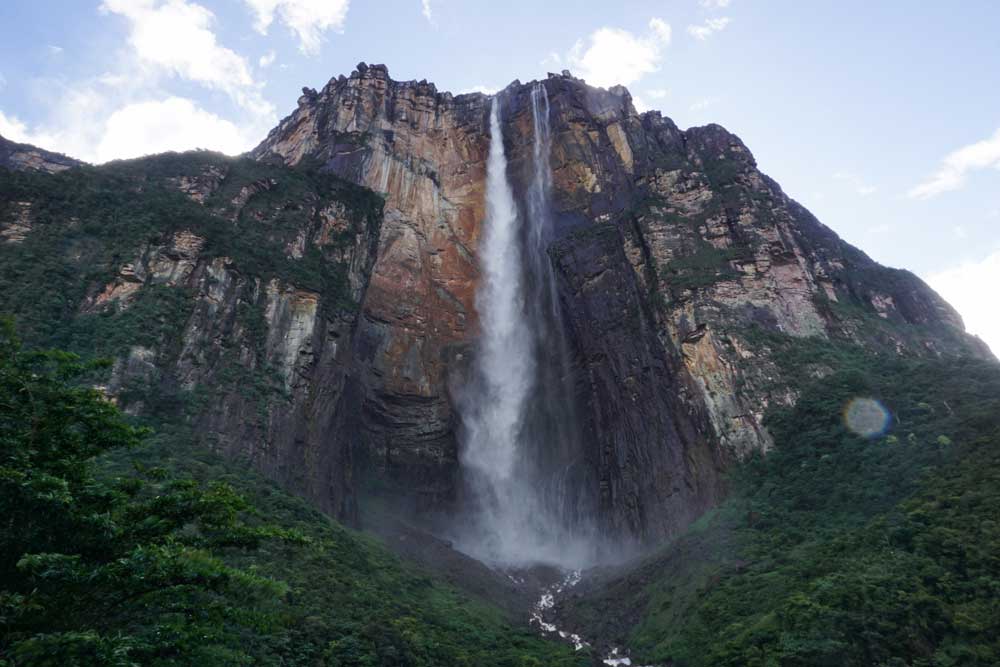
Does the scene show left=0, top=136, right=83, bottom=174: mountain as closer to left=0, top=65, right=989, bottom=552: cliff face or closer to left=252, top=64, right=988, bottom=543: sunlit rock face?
left=252, top=64, right=988, bottom=543: sunlit rock face

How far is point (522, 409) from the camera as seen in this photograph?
39656 mm

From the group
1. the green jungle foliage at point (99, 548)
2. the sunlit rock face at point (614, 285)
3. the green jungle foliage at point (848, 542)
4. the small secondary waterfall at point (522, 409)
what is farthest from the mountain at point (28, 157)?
the green jungle foliage at point (848, 542)

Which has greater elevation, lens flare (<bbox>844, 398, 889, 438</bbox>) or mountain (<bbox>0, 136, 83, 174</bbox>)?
mountain (<bbox>0, 136, 83, 174</bbox>)

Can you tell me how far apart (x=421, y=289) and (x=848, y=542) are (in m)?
29.2

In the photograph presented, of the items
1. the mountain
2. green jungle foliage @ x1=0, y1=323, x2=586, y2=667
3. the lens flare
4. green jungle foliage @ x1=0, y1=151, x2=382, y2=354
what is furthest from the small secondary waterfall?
the mountain

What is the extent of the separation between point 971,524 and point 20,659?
18.8 meters

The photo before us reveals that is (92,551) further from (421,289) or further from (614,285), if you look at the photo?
(421,289)

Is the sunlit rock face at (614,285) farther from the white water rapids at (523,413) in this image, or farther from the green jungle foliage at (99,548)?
the green jungle foliage at (99,548)

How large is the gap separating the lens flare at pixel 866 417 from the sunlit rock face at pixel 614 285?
2.68m

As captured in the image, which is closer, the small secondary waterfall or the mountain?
the small secondary waterfall

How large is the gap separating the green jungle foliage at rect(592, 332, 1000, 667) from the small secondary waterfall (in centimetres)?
1122

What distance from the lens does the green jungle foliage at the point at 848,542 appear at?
44.7 ft

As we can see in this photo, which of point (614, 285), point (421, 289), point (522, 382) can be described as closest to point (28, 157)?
point (421, 289)

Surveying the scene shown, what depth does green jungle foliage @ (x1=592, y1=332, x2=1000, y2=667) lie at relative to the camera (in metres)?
13.6
